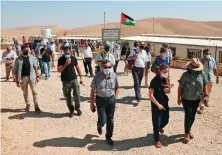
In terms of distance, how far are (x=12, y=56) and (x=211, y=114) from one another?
8945 millimetres

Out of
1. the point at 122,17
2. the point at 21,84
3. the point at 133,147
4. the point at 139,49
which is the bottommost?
the point at 133,147

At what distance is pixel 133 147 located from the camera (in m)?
6.66

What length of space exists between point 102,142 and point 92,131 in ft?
2.43

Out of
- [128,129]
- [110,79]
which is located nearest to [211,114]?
[128,129]

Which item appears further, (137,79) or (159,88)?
(137,79)

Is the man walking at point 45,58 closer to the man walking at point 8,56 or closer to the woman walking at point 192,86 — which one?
the man walking at point 8,56

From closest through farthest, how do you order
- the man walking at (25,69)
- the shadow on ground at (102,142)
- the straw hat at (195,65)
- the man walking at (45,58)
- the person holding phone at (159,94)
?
the person holding phone at (159,94)
the straw hat at (195,65)
the shadow on ground at (102,142)
the man walking at (25,69)
the man walking at (45,58)

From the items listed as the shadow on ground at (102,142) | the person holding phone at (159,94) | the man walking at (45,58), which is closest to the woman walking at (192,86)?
the person holding phone at (159,94)

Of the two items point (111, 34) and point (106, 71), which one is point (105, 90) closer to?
point (106, 71)

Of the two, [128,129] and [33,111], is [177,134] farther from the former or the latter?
[33,111]

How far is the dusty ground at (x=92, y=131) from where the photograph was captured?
6523mm

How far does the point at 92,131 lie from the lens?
24.7 feet

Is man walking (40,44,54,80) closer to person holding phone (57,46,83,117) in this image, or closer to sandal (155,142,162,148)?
person holding phone (57,46,83,117)

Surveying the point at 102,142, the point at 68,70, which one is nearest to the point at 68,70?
the point at 68,70
